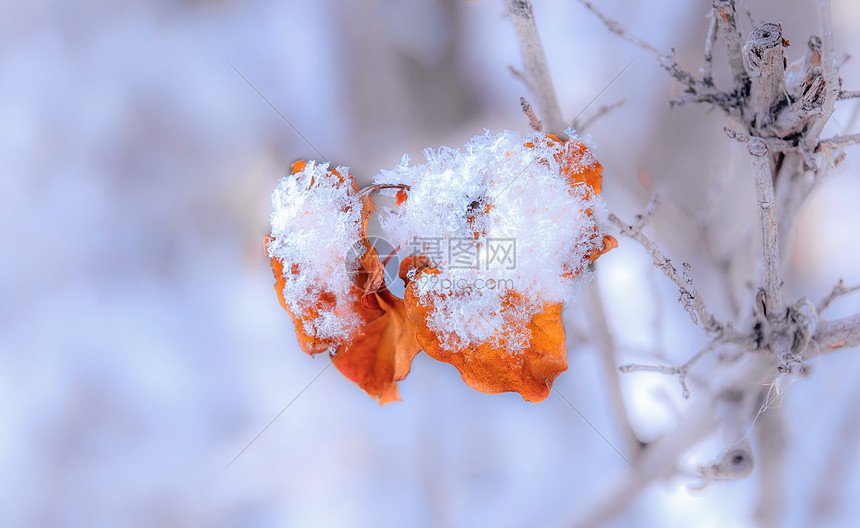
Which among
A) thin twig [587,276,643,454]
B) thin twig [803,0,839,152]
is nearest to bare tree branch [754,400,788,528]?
thin twig [587,276,643,454]

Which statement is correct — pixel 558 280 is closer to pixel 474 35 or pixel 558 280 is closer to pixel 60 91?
pixel 474 35

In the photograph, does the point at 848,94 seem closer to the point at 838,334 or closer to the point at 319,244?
the point at 838,334

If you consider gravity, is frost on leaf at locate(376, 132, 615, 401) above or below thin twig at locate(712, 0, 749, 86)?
below

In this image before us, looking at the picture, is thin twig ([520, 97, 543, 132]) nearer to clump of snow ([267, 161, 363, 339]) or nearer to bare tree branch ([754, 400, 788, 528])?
clump of snow ([267, 161, 363, 339])

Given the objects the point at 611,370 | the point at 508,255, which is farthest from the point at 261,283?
the point at 508,255

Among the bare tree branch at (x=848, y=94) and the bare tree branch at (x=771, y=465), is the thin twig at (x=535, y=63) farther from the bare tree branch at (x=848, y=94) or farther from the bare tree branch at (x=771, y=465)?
the bare tree branch at (x=771, y=465)

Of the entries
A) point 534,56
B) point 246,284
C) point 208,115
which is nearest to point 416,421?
point 246,284

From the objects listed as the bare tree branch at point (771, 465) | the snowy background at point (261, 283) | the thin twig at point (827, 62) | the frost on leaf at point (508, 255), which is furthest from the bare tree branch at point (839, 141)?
the snowy background at point (261, 283)

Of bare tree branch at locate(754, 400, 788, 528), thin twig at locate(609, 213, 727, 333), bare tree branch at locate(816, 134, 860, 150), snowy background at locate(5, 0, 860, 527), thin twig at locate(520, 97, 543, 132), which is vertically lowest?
snowy background at locate(5, 0, 860, 527)
